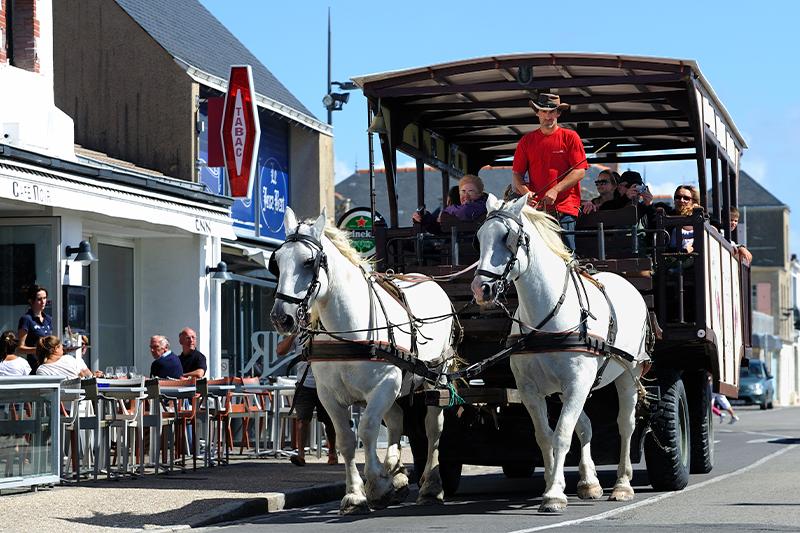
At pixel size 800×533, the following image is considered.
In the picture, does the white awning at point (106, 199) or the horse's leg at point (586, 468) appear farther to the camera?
the white awning at point (106, 199)

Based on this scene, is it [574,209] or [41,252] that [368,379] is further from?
[41,252]

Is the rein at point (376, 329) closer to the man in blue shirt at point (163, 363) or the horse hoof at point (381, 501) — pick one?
the horse hoof at point (381, 501)

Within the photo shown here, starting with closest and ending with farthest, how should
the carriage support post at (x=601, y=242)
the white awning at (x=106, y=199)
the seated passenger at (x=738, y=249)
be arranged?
the carriage support post at (x=601, y=242) < the white awning at (x=106, y=199) < the seated passenger at (x=738, y=249)

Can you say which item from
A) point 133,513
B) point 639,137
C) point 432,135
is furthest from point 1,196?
point 639,137

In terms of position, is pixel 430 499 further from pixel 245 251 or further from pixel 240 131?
pixel 245 251

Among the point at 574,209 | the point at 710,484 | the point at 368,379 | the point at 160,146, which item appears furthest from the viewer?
the point at 160,146

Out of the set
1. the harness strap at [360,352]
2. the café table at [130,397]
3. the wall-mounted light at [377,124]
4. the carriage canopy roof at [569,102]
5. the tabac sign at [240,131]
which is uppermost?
the tabac sign at [240,131]

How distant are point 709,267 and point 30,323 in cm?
749

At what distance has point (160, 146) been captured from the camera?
83.8 feet

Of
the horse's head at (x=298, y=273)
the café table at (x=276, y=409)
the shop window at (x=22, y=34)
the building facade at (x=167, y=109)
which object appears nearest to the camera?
the horse's head at (x=298, y=273)

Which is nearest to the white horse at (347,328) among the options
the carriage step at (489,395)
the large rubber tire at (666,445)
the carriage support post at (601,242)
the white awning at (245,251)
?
the carriage step at (489,395)

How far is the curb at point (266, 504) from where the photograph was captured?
37.5 feet

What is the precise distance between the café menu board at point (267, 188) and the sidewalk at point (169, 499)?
38.0 feet

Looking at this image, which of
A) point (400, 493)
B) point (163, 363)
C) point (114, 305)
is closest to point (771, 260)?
point (114, 305)
